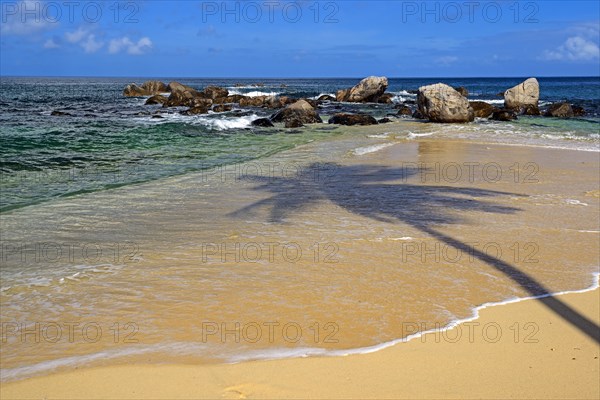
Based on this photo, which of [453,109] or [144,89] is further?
[144,89]

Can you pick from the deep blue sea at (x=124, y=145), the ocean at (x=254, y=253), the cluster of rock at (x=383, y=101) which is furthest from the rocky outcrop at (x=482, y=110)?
the ocean at (x=254, y=253)

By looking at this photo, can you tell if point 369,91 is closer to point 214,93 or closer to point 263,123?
point 214,93

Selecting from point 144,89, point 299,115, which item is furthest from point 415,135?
point 144,89

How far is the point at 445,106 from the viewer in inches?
1115

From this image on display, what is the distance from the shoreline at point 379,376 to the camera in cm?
350

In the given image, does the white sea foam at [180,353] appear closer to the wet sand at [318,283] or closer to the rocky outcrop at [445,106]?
the wet sand at [318,283]

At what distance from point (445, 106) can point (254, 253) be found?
77.7ft

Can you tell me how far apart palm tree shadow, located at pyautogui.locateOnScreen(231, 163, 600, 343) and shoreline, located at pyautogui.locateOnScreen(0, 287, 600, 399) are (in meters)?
1.25

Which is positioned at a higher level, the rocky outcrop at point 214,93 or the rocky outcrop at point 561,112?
the rocky outcrop at point 214,93

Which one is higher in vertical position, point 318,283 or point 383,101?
point 383,101

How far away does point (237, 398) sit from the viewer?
342 centimetres

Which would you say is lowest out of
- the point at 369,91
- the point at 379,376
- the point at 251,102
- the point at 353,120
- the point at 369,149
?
the point at 379,376

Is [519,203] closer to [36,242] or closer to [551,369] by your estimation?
[551,369]

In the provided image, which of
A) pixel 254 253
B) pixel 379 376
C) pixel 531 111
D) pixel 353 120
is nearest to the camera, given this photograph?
pixel 379 376
